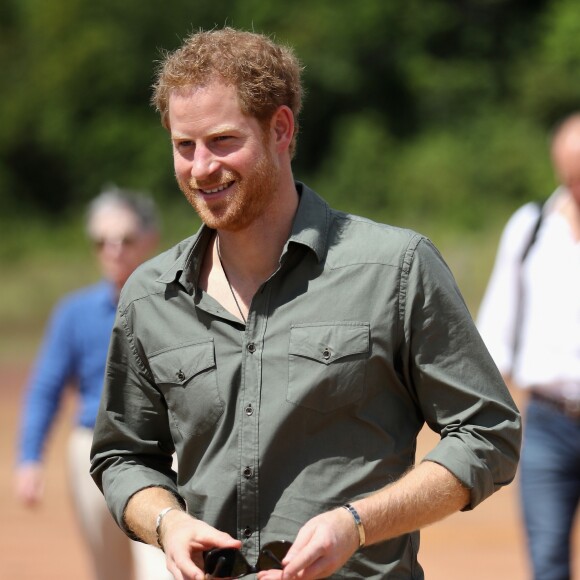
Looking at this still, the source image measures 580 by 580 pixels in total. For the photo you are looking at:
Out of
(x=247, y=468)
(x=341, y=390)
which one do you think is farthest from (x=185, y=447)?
(x=341, y=390)

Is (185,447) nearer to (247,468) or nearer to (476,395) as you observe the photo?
(247,468)

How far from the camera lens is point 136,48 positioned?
4912cm

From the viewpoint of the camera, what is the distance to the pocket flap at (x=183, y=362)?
3105mm

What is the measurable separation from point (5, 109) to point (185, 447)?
4639 cm

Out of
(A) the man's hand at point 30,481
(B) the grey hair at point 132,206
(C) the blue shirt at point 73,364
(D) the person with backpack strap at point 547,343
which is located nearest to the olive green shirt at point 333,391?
(D) the person with backpack strap at point 547,343

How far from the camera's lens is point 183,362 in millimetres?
3131

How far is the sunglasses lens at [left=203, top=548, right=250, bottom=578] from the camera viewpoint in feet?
9.46

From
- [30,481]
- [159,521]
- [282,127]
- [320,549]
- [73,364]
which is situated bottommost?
[320,549]

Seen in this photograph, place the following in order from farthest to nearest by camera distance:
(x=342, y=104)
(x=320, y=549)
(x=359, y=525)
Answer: (x=342, y=104) → (x=359, y=525) → (x=320, y=549)

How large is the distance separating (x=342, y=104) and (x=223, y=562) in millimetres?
45360

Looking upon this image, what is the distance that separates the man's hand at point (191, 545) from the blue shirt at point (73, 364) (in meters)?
3.21

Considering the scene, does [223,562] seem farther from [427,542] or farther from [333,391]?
[427,542]

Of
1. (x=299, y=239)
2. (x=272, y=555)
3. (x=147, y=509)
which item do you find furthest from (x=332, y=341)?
(x=147, y=509)

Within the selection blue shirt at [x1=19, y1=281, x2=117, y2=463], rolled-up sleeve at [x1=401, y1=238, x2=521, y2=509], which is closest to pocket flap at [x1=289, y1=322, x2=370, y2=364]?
rolled-up sleeve at [x1=401, y1=238, x2=521, y2=509]
